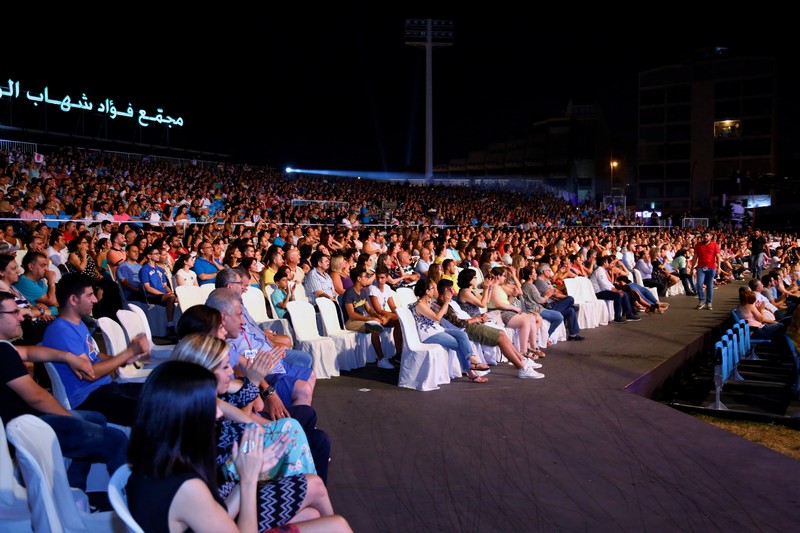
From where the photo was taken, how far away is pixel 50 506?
95.6 inches

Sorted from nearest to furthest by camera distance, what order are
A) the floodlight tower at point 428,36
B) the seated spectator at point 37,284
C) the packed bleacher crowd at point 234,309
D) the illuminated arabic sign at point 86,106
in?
the packed bleacher crowd at point 234,309 → the seated spectator at point 37,284 → the illuminated arabic sign at point 86,106 → the floodlight tower at point 428,36

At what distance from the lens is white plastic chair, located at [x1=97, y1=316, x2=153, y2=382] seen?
5.03 meters

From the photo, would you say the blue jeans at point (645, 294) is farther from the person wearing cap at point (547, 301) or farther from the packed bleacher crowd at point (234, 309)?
the person wearing cap at point (547, 301)

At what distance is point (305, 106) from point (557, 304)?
132 feet

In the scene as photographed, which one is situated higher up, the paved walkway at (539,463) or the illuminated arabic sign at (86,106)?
the illuminated arabic sign at (86,106)

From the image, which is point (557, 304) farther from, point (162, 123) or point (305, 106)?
point (305, 106)

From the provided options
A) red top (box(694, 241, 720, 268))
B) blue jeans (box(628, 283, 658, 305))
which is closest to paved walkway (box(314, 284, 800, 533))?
blue jeans (box(628, 283, 658, 305))

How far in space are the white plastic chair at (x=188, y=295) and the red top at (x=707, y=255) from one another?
10440mm

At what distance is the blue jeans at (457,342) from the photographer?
7.18m

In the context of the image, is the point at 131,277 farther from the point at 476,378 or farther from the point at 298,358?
the point at 476,378

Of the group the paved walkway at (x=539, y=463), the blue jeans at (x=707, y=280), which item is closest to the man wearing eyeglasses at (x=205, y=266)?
the paved walkway at (x=539, y=463)

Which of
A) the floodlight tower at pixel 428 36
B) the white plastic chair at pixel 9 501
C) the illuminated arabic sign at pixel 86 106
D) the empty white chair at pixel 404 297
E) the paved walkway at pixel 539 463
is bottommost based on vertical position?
the paved walkway at pixel 539 463

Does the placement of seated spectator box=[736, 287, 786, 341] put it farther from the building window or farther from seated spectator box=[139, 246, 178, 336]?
the building window

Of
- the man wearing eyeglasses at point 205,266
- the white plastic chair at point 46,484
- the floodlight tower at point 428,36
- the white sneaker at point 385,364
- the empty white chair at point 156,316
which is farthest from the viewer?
the floodlight tower at point 428,36
